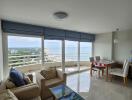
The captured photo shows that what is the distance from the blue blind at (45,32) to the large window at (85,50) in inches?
12.5

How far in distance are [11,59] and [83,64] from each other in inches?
164

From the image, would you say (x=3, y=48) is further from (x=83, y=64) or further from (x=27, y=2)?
(x=83, y=64)

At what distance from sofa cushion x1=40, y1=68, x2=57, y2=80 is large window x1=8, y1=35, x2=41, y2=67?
35.0 inches

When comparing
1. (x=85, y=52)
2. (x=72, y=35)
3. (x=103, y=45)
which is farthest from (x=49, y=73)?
(x=103, y=45)

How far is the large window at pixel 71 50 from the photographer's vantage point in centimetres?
494

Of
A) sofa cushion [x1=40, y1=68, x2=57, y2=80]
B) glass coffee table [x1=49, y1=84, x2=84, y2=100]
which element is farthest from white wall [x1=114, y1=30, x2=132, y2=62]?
glass coffee table [x1=49, y1=84, x2=84, y2=100]

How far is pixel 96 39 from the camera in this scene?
19.7 ft

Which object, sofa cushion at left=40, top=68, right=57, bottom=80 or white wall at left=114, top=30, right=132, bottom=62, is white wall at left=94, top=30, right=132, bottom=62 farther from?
sofa cushion at left=40, top=68, right=57, bottom=80

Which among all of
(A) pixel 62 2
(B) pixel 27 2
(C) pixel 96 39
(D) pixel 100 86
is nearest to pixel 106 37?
(C) pixel 96 39

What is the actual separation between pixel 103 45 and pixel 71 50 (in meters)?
1.92

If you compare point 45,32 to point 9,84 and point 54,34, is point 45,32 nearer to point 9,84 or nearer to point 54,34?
point 54,34

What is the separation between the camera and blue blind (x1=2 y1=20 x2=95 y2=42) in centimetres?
307

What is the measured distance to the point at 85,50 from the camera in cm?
587

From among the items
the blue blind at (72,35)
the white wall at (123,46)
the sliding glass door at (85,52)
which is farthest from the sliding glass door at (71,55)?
the white wall at (123,46)
